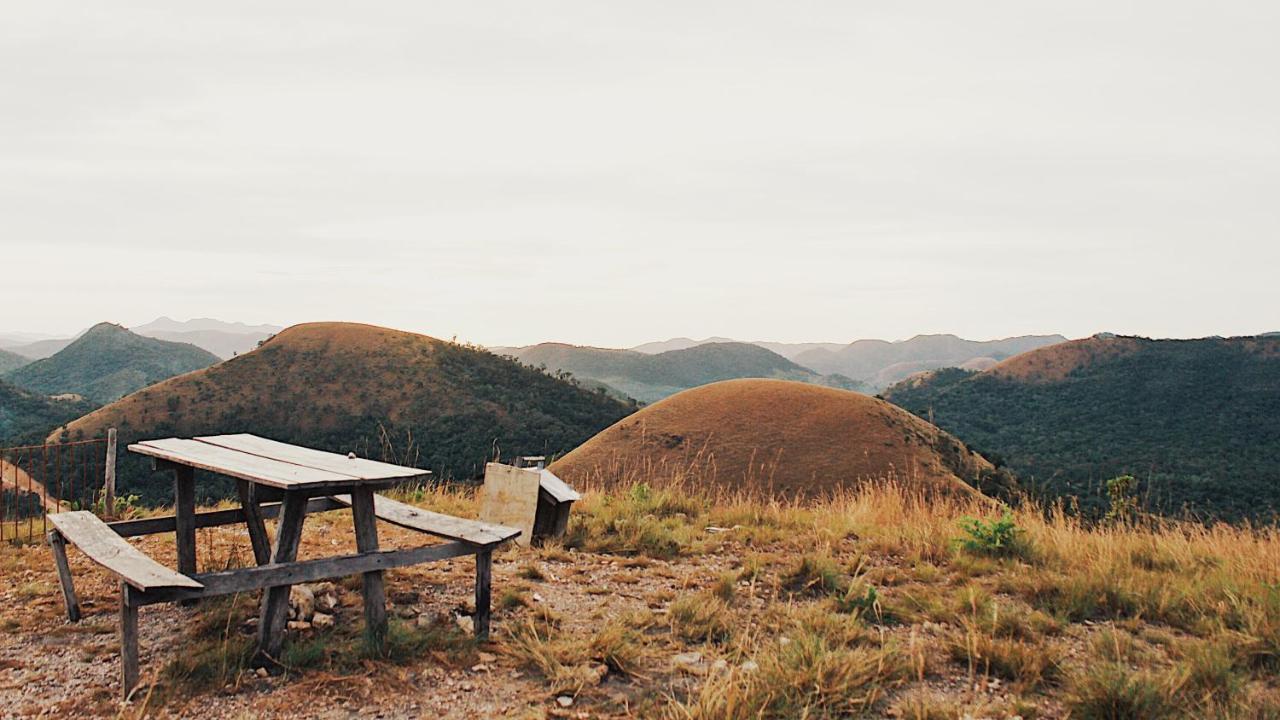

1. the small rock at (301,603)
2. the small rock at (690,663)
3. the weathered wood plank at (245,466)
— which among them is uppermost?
the weathered wood plank at (245,466)

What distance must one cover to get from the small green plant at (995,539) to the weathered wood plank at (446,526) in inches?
145

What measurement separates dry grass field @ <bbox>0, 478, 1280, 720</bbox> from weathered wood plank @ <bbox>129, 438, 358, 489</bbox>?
33.2 inches

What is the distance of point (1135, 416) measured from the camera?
170 ft

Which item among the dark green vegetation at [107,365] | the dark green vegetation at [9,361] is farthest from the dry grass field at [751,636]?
the dark green vegetation at [9,361]

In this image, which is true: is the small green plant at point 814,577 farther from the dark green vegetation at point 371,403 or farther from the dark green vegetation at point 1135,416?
the dark green vegetation at point 371,403

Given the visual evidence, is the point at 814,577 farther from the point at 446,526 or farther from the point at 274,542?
the point at 274,542

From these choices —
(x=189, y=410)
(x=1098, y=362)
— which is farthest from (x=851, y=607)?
(x=1098, y=362)

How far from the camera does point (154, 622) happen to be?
4.34 m

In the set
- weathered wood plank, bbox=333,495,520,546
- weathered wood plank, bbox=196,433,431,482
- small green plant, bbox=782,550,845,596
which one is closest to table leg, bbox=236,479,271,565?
weathered wood plank, bbox=196,433,431,482

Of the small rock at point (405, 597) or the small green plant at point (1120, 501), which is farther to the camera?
Result: the small green plant at point (1120, 501)

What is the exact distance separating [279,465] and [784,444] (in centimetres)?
2494

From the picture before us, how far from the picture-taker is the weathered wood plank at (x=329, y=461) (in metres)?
3.98

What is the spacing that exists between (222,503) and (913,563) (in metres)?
7.49

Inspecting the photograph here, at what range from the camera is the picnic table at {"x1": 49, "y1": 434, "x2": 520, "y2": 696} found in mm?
3371
